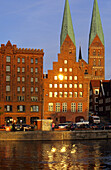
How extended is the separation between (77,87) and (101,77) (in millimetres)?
77729

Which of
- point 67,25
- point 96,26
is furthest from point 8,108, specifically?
point 96,26

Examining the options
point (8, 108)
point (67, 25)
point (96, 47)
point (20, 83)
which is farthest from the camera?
point (96, 47)

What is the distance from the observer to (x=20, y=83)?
104 m

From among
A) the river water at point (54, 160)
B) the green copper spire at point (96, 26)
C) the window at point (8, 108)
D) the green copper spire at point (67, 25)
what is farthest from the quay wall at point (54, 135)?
the green copper spire at point (96, 26)

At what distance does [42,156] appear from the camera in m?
43.5

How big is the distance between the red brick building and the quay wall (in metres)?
37.8

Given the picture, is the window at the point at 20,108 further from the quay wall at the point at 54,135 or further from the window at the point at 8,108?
the quay wall at the point at 54,135

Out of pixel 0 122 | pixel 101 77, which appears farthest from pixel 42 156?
pixel 101 77

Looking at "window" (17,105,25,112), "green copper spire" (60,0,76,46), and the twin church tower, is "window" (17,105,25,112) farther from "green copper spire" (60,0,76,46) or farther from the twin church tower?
the twin church tower

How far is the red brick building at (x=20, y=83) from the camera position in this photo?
10277 cm

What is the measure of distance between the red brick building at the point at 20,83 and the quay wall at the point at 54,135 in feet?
124

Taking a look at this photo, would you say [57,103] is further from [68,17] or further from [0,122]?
[68,17]

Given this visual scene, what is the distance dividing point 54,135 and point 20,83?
135ft

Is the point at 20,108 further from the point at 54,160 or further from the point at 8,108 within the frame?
the point at 54,160
